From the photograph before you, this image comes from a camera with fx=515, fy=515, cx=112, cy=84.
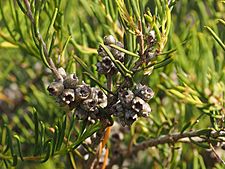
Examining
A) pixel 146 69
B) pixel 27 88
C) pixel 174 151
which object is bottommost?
pixel 174 151

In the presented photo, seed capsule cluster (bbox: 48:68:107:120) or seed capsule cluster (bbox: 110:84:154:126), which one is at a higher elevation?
seed capsule cluster (bbox: 48:68:107:120)

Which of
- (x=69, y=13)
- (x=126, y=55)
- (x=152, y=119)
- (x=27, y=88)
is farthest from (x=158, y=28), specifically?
(x=27, y=88)

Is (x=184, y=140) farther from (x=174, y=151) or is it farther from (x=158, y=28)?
(x=158, y=28)
